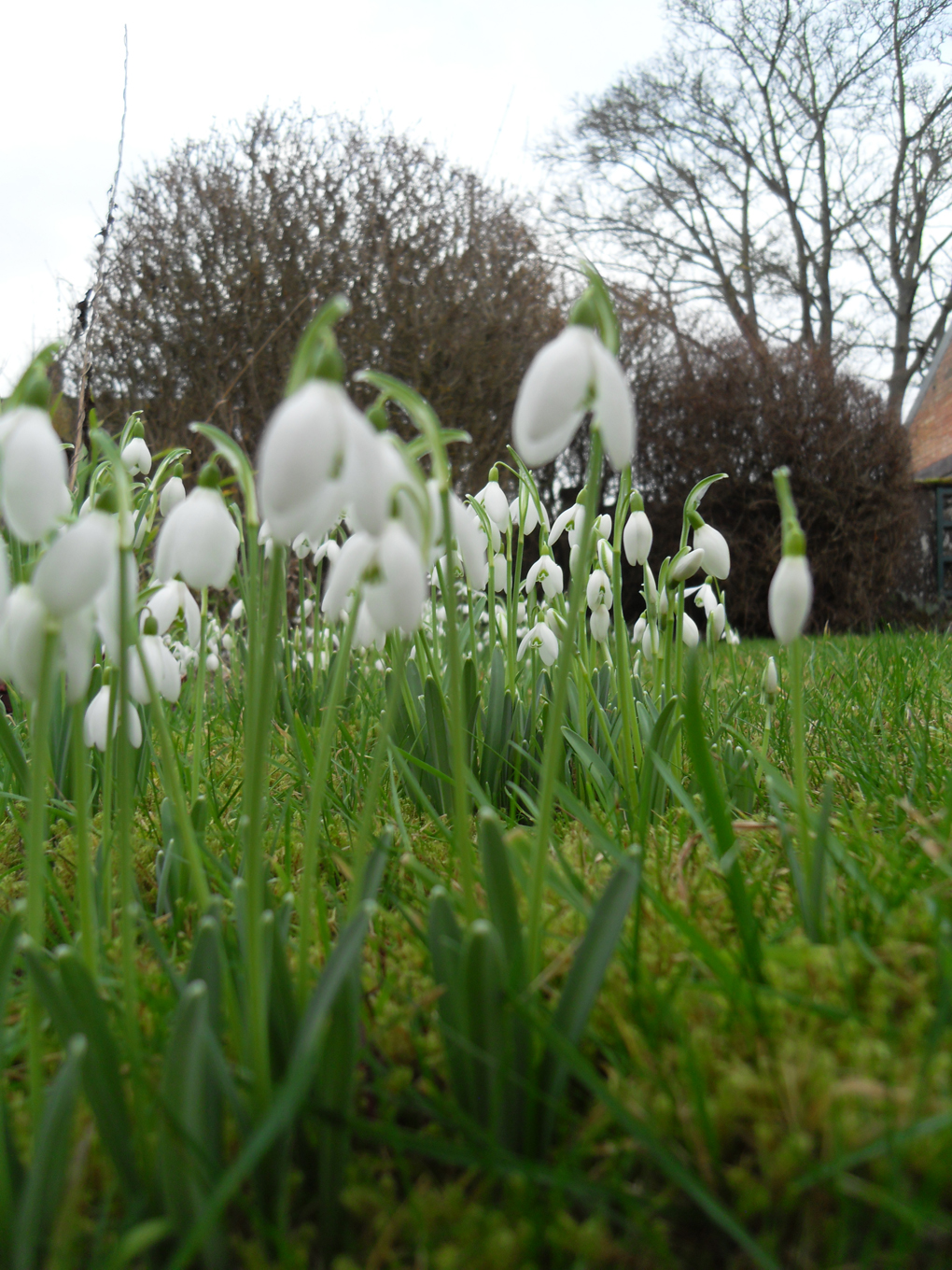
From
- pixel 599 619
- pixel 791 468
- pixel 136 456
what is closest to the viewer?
pixel 136 456

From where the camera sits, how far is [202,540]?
832 millimetres

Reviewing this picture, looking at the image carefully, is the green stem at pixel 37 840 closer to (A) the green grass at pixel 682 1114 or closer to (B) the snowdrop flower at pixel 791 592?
(A) the green grass at pixel 682 1114

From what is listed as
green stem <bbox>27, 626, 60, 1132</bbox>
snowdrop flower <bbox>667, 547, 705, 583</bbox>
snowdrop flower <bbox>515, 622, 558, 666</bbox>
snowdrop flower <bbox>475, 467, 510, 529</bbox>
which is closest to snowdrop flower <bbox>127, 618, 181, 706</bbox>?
green stem <bbox>27, 626, 60, 1132</bbox>

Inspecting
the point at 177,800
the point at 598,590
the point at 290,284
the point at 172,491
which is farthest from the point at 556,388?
the point at 290,284

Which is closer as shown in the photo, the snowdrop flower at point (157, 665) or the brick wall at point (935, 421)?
the snowdrop flower at point (157, 665)

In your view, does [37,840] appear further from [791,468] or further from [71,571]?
[791,468]

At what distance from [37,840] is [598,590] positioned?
1.39 metres

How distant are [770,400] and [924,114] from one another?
24.8 ft

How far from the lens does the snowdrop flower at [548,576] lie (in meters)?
2.16

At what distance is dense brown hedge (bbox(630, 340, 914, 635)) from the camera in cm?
945

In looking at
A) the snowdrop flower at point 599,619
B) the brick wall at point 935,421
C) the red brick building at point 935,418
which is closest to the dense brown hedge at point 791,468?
the red brick building at point 935,418

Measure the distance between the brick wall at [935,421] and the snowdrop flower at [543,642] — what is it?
1463cm

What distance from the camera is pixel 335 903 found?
4.50 ft

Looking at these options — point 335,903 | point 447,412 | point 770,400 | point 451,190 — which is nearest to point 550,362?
point 335,903
